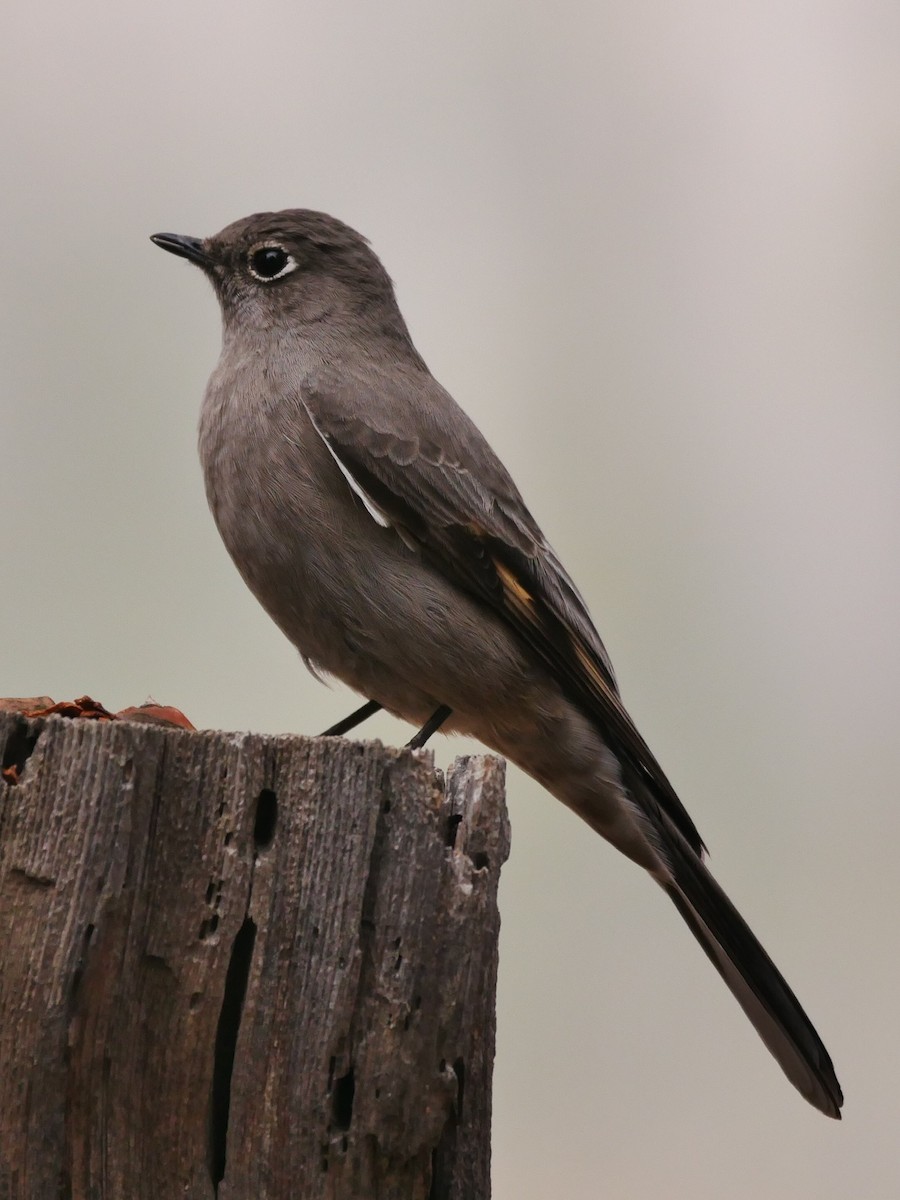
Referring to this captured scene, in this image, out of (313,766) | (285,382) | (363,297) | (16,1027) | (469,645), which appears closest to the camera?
(16,1027)

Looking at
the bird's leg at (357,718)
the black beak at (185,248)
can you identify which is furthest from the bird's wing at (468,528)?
the black beak at (185,248)

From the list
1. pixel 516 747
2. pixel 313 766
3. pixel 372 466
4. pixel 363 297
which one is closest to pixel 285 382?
pixel 372 466

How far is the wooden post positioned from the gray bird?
4.06ft

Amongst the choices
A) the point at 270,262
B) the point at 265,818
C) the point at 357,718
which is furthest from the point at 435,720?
the point at 270,262

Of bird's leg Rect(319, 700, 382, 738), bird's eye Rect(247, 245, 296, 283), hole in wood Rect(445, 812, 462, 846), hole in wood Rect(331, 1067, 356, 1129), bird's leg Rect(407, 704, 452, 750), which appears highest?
bird's eye Rect(247, 245, 296, 283)

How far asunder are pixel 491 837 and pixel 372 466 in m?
1.45

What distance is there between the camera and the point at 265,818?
81.4 inches

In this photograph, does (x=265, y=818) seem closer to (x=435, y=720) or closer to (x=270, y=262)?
(x=435, y=720)

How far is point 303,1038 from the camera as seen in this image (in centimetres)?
200

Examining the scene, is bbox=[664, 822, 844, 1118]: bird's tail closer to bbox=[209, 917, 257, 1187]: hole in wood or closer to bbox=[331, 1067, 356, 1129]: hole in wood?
bbox=[331, 1067, 356, 1129]: hole in wood

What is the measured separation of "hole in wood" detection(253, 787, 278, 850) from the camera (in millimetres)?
2055

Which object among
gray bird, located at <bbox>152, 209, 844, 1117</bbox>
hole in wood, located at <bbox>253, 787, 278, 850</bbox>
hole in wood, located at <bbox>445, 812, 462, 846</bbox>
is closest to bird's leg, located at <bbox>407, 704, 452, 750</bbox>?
gray bird, located at <bbox>152, 209, 844, 1117</bbox>

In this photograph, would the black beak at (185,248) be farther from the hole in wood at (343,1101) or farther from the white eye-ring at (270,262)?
the hole in wood at (343,1101)

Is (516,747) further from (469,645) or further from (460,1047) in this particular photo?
(460,1047)
